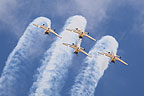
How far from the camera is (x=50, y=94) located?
199875 millimetres

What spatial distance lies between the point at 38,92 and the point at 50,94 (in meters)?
5.62

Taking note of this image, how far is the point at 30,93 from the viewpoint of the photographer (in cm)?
19988

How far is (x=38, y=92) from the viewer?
199m

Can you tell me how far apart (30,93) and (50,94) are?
9248 millimetres

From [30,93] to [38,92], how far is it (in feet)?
12.6
